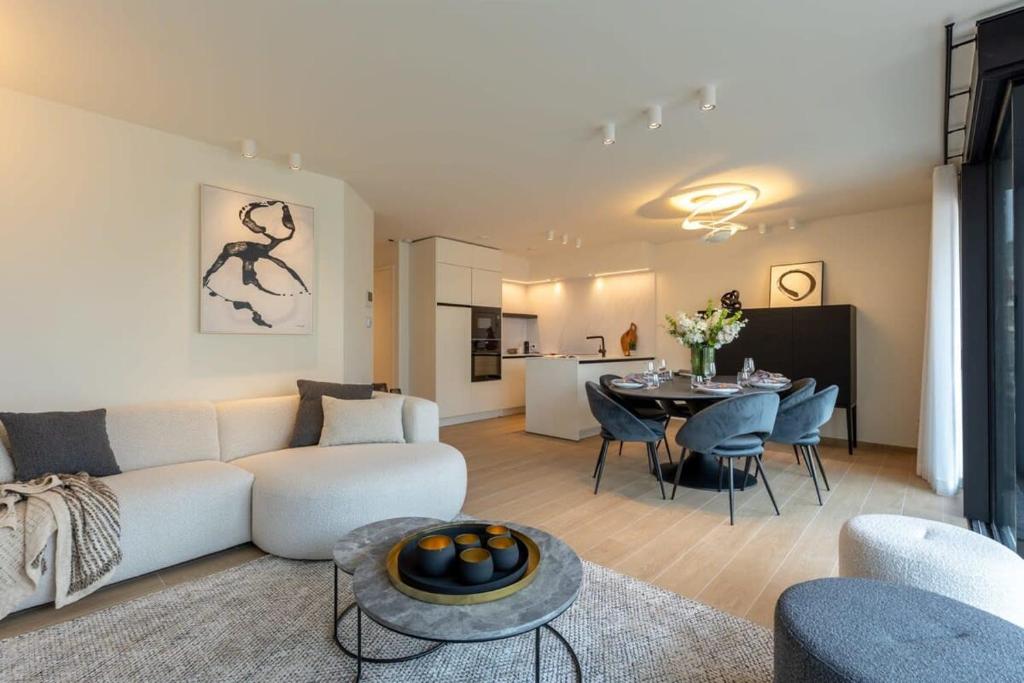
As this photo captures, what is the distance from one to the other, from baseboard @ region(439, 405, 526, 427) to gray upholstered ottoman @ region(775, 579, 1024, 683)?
5.16 meters

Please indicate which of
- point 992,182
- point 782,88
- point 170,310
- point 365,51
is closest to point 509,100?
point 365,51

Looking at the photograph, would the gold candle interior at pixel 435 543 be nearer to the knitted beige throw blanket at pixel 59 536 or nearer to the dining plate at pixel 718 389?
the knitted beige throw blanket at pixel 59 536

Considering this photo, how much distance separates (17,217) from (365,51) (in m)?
2.21

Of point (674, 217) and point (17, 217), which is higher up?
point (674, 217)

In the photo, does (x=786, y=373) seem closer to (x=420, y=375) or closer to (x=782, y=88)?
(x=782, y=88)

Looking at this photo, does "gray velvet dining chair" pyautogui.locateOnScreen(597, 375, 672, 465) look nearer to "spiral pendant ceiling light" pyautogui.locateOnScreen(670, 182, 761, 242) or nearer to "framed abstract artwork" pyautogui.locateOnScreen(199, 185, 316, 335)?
"spiral pendant ceiling light" pyautogui.locateOnScreen(670, 182, 761, 242)

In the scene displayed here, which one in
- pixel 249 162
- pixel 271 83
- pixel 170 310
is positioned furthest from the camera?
pixel 249 162

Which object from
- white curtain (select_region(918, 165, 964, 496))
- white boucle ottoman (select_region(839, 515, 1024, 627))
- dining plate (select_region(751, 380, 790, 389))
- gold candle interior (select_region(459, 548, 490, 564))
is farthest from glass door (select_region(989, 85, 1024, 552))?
gold candle interior (select_region(459, 548, 490, 564))

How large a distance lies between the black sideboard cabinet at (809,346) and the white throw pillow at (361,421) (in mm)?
4003

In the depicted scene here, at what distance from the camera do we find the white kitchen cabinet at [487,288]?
6.43 metres

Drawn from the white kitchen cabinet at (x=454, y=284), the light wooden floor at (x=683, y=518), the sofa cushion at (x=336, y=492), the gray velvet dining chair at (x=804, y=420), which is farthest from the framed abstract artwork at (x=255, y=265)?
the gray velvet dining chair at (x=804, y=420)

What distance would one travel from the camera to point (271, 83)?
2.47m

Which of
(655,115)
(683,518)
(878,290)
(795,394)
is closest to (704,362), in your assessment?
(795,394)

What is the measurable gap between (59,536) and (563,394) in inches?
163
